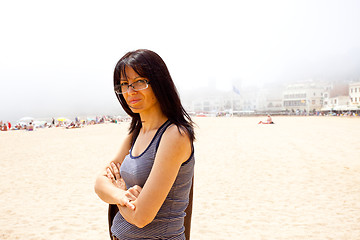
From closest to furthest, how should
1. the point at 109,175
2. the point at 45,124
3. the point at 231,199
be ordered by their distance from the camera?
the point at 109,175
the point at 231,199
the point at 45,124

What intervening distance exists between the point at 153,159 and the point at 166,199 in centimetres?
20

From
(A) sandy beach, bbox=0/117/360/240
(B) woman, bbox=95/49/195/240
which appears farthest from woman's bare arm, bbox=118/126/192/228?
(A) sandy beach, bbox=0/117/360/240

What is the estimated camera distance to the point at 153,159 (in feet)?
4.32

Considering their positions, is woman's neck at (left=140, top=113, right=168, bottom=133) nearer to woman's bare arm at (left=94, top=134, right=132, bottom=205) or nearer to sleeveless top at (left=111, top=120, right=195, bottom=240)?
sleeveless top at (left=111, top=120, right=195, bottom=240)

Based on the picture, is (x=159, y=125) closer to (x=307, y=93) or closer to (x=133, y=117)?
(x=133, y=117)

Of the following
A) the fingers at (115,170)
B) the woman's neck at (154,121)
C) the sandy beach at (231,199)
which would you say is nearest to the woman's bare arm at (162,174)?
the woman's neck at (154,121)

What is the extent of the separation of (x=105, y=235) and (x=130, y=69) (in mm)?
3536

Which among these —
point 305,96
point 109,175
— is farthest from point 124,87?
point 305,96

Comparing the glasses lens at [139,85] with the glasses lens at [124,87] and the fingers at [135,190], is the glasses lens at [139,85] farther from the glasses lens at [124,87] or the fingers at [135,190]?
the fingers at [135,190]

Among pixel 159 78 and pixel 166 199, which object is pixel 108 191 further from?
pixel 159 78

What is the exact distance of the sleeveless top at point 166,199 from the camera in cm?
133

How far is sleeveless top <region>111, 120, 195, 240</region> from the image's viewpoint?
1.33 metres

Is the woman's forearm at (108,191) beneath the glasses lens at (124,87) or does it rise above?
beneath

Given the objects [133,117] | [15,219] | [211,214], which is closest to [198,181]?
[211,214]
